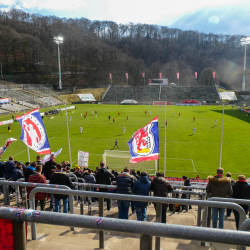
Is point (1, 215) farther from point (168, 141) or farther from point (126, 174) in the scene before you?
Result: point (168, 141)

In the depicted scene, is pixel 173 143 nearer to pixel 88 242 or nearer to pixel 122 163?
pixel 122 163

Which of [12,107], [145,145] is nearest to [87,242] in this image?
[145,145]

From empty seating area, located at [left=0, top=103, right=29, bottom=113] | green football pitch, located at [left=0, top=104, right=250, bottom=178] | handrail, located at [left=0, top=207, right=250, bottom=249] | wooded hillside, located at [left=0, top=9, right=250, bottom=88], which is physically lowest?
green football pitch, located at [left=0, top=104, right=250, bottom=178]

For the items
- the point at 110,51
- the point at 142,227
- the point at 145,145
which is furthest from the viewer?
the point at 110,51

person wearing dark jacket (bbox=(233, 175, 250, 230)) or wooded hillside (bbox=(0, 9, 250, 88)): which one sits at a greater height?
wooded hillside (bbox=(0, 9, 250, 88))

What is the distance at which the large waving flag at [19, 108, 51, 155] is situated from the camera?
12.3m

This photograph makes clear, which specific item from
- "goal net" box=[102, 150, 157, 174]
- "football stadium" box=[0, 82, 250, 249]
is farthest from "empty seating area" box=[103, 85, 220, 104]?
"goal net" box=[102, 150, 157, 174]

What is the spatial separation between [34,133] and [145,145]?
5.85 meters

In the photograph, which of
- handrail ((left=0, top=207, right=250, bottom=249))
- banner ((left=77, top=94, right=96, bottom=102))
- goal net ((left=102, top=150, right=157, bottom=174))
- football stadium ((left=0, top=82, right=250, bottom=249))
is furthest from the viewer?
banner ((left=77, top=94, right=96, bottom=102))

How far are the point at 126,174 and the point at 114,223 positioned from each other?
4.39m

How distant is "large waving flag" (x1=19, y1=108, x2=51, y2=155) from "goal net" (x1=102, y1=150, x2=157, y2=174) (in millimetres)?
9179

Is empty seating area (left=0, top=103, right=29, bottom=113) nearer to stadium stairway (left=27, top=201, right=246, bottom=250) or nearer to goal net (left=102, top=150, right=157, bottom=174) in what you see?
goal net (left=102, top=150, right=157, bottom=174)

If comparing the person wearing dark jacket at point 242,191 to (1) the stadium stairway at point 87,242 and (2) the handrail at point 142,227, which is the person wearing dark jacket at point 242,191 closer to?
(1) the stadium stairway at point 87,242

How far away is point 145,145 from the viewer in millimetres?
12594
